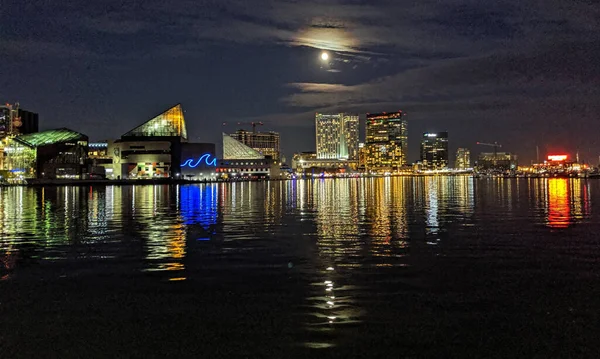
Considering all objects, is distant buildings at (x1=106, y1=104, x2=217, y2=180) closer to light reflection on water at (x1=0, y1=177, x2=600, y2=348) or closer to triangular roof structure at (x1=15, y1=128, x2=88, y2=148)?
triangular roof structure at (x1=15, y1=128, x2=88, y2=148)

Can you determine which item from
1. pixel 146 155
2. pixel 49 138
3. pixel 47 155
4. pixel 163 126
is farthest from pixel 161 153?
pixel 47 155

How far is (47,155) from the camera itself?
162m

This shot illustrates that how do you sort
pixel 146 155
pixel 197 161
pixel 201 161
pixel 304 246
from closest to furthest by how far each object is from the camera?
pixel 304 246 < pixel 146 155 < pixel 197 161 < pixel 201 161

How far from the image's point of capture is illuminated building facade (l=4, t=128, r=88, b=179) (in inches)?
6230

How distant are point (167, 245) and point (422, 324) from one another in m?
12.9

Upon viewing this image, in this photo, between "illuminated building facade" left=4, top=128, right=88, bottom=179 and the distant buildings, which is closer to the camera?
"illuminated building facade" left=4, top=128, right=88, bottom=179

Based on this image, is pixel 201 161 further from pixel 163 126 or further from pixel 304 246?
pixel 304 246

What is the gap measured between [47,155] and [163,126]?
1614 inches

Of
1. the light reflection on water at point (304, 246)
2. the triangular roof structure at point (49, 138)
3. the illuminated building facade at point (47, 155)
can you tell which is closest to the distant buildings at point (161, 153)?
the illuminated building facade at point (47, 155)

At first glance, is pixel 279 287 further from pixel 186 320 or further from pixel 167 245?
pixel 167 245

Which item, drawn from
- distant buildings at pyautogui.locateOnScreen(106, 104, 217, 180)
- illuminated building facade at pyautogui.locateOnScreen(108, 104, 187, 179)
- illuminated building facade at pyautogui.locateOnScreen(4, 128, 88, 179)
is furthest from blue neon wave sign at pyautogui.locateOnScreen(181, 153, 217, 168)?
illuminated building facade at pyautogui.locateOnScreen(4, 128, 88, 179)

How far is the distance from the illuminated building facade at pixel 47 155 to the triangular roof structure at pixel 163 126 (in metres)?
21.3

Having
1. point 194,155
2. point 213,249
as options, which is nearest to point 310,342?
point 213,249

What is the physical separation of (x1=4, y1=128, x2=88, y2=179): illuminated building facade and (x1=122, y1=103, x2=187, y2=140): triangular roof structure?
21289mm
